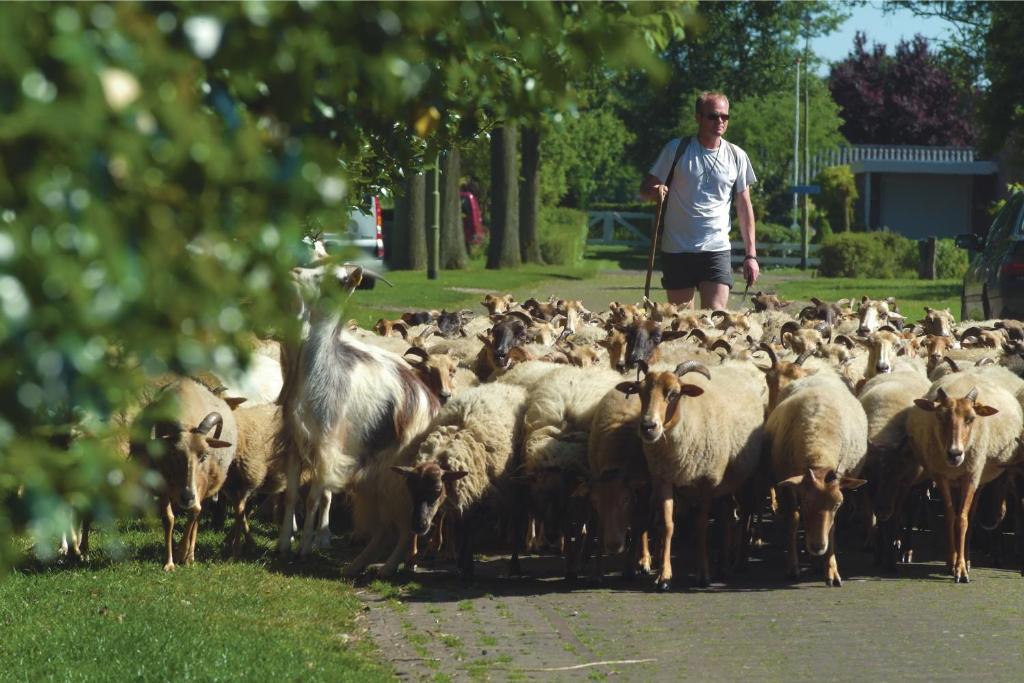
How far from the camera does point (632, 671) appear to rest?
25.1 feet

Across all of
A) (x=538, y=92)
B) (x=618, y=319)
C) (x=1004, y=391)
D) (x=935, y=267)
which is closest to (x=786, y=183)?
(x=935, y=267)

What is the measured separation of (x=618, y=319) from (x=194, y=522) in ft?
23.9

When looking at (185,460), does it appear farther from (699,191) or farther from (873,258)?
(873,258)

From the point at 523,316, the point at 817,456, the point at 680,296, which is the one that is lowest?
the point at 817,456

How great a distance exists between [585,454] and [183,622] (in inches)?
121

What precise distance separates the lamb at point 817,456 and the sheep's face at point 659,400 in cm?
70

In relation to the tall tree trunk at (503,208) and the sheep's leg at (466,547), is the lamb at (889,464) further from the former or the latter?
the tall tree trunk at (503,208)

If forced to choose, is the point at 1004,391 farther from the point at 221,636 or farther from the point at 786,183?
the point at 786,183

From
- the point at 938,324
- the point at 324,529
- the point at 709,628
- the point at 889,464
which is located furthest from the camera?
the point at 938,324

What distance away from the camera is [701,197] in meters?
14.4

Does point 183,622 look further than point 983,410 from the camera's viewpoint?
No

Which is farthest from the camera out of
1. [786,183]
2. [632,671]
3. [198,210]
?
[786,183]

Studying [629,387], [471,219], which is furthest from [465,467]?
[471,219]

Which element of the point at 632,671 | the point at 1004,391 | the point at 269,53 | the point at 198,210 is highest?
the point at 269,53
